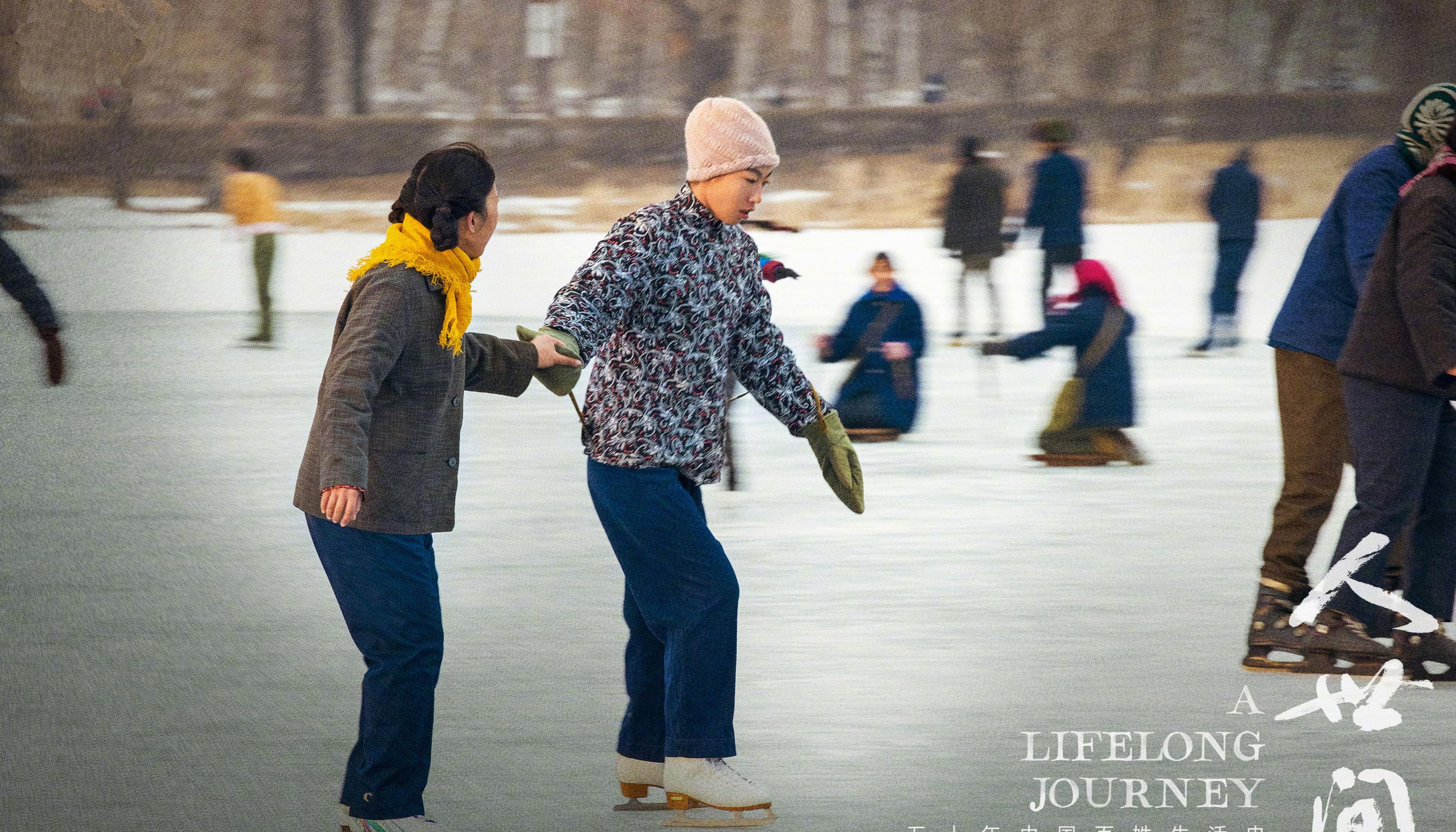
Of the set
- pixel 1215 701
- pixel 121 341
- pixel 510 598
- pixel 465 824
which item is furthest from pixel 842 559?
pixel 121 341

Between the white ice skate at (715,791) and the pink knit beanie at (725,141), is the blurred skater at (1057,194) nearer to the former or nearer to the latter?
the pink knit beanie at (725,141)

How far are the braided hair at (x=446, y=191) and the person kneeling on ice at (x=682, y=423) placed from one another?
225 mm

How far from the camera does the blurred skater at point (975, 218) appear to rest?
10922 millimetres

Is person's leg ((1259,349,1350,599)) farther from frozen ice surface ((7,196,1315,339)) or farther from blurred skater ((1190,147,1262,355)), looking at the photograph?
frozen ice surface ((7,196,1315,339))

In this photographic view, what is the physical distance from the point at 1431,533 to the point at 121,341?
31.5 feet

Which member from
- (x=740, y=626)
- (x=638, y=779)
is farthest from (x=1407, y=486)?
(x=638, y=779)

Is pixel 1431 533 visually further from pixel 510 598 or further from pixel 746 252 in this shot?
pixel 510 598

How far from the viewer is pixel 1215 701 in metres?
3.86

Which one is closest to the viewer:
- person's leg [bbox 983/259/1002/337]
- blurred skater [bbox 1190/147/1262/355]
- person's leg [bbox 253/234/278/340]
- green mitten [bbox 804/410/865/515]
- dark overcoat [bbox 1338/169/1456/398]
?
green mitten [bbox 804/410/865/515]

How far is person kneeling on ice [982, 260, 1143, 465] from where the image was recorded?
7078 mm

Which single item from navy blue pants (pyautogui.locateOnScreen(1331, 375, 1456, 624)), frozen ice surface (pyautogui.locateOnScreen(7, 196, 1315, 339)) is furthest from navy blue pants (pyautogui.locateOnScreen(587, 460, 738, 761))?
frozen ice surface (pyautogui.locateOnScreen(7, 196, 1315, 339))

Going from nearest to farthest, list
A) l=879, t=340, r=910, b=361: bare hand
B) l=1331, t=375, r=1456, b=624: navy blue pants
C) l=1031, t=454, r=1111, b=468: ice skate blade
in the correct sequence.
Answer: l=1331, t=375, r=1456, b=624: navy blue pants
l=1031, t=454, r=1111, b=468: ice skate blade
l=879, t=340, r=910, b=361: bare hand

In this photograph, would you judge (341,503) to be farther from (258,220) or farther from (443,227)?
(258,220)

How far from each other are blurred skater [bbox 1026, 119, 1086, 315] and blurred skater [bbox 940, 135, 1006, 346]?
0.72 m
